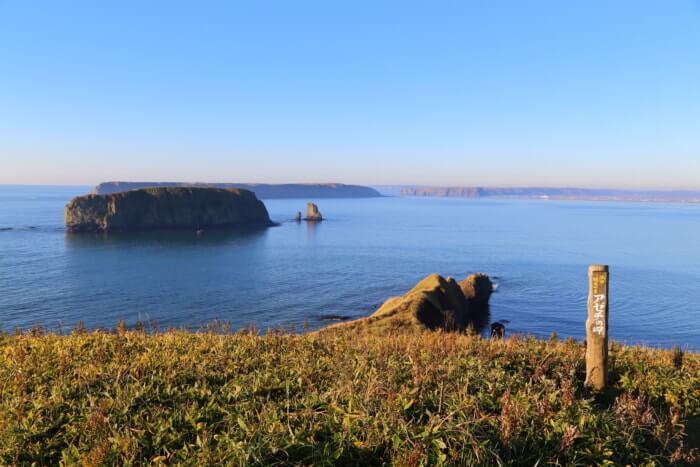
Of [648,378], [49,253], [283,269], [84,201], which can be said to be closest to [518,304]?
[283,269]

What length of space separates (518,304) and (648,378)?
129 feet

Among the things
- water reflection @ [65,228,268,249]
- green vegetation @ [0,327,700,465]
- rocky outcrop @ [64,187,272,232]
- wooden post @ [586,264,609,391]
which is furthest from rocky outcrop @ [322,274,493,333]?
rocky outcrop @ [64,187,272,232]

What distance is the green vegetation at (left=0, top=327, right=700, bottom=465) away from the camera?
5391 millimetres

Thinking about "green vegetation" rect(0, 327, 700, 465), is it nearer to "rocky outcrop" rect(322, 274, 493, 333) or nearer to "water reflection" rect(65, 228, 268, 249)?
"rocky outcrop" rect(322, 274, 493, 333)

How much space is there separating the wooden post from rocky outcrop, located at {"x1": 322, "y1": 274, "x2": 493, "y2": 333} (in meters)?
10.8

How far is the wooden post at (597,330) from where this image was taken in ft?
27.8

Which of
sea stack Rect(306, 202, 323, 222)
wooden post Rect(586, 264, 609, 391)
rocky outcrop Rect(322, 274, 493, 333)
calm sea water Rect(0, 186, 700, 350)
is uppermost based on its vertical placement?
wooden post Rect(586, 264, 609, 391)

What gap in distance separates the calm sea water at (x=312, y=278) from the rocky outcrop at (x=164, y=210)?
32.9 feet

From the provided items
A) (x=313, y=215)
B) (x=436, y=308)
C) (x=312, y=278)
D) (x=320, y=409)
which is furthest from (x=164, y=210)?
(x=320, y=409)

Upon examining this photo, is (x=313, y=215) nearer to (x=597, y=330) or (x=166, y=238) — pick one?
(x=166, y=238)

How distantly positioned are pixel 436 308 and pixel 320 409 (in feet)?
85.8

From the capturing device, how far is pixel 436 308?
3153 cm

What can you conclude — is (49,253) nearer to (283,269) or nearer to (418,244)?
(283,269)

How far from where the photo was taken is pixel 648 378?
9.05m
